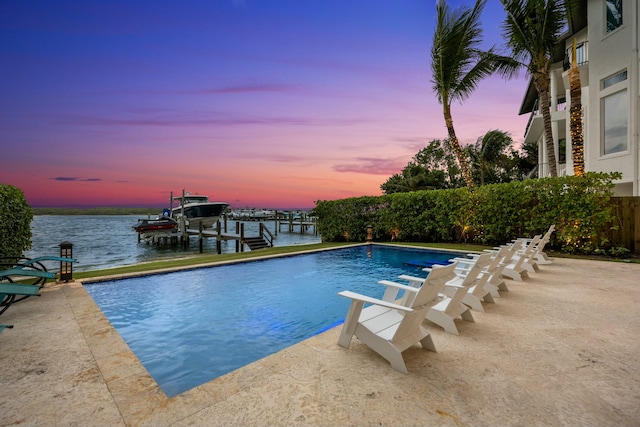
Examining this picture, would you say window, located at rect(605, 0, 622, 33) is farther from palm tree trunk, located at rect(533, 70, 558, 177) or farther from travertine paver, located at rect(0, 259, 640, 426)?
travertine paver, located at rect(0, 259, 640, 426)

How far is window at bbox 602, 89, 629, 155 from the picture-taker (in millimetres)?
11529

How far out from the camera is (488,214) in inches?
494

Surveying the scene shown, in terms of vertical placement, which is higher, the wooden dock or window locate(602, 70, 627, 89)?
window locate(602, 70, 627, 89)

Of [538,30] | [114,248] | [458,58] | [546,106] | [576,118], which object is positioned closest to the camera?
[576,118]

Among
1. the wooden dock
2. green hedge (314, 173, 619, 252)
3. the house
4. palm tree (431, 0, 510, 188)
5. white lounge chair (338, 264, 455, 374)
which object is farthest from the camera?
the wooden dock

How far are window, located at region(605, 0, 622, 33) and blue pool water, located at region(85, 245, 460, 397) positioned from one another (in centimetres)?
1143

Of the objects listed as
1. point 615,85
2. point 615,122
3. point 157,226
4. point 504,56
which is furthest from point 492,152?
point 157,226

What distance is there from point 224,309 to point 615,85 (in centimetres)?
1582

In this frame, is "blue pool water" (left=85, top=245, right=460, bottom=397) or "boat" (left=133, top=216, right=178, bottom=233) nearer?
"blue pool water" (left=85, top=245, right=460, bottom=397)

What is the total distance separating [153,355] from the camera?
429cm

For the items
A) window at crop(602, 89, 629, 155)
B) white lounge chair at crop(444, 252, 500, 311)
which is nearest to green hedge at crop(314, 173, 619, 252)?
window at crop(602, 89, 629, 155)

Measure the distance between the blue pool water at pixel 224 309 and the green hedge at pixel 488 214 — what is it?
3482 millimetres

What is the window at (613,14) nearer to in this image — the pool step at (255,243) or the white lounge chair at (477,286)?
the white lounge chair at (477,286)

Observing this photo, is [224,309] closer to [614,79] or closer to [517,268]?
[517,268]
